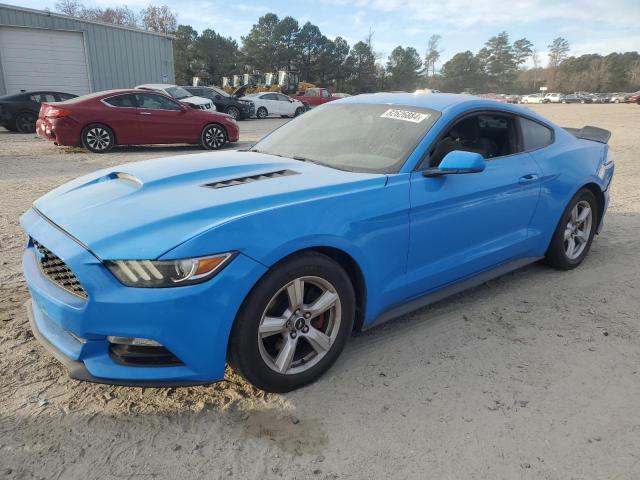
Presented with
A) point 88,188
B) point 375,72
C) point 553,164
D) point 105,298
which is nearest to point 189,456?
point 105,298

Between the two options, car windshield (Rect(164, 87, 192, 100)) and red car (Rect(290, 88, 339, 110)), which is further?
red car (Rect(290, 88, 339, 110))

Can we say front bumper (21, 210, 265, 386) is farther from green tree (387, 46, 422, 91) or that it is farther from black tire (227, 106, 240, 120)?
green tree (387, 46, 422, 91)

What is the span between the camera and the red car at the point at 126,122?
34.8ft

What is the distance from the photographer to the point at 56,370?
9.02ft

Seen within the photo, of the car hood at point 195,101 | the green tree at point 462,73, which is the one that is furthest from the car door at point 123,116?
the green tree at point 462,73

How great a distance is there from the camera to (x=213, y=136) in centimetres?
1218

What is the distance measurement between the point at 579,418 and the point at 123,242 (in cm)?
235

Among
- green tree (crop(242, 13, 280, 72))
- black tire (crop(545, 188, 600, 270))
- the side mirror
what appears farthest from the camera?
green tree (crop(242, 13, 280, 72))

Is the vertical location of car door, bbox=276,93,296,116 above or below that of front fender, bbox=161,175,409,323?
below

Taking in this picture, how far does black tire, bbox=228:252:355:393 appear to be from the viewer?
231cm

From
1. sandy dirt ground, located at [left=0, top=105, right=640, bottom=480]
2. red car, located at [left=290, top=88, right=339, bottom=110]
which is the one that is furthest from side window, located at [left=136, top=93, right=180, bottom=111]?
red car, located at [left=290, top=88, right=339, bottom=110]

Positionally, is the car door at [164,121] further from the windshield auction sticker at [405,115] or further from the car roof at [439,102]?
the windshield auction sticker at [405,115]

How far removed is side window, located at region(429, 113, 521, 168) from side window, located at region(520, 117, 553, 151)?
4.2 inches

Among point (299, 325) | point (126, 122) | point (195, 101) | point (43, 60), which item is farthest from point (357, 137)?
point (43, 60)
